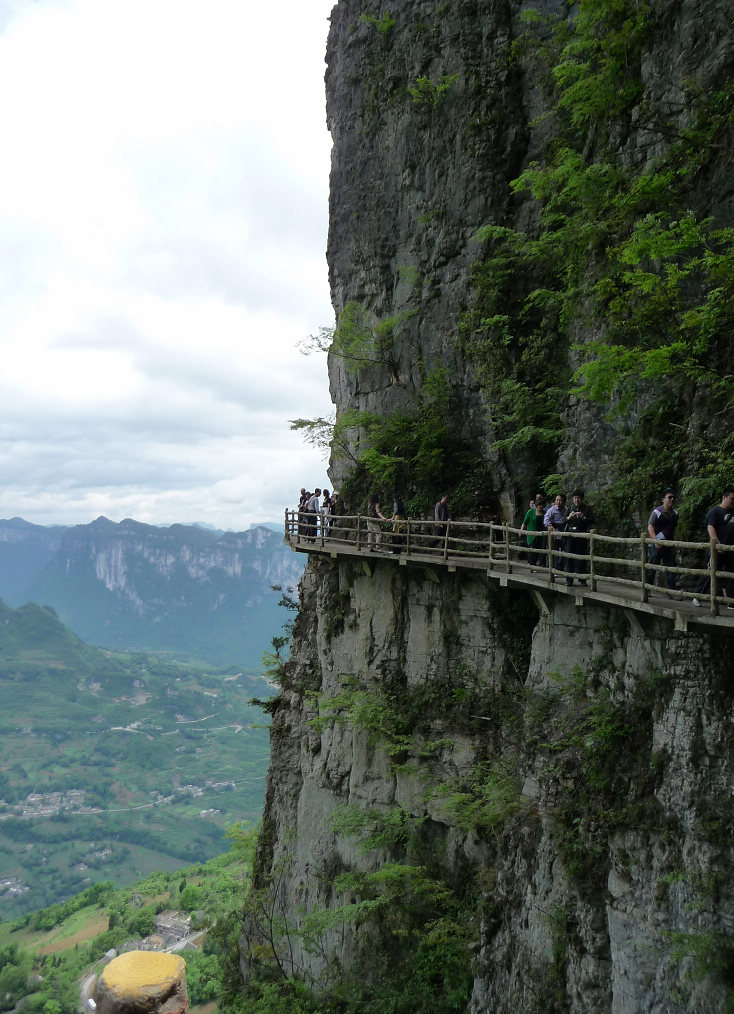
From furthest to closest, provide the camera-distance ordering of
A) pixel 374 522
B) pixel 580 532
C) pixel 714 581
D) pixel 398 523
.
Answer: pixel 374 522 < pixel 398 523 < pixel 580 532 < pixel 714 581

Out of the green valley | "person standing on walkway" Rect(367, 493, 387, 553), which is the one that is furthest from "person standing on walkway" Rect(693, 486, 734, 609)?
the green valley

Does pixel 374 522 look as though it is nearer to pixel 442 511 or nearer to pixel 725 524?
pixel 442 511

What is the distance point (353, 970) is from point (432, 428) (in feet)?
50.4

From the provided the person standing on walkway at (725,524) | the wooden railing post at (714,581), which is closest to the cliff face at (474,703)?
the person standing on walkway at (725,524)

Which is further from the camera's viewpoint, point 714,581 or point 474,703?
point 474,703

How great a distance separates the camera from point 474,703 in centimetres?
1667

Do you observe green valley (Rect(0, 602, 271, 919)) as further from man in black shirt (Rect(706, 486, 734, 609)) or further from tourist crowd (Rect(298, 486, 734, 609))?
man in black shirt (Rect(706, 486, 734, 609))

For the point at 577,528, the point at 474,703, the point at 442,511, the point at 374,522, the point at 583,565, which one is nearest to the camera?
the point at 577,528

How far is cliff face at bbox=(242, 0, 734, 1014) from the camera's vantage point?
9.64 metres

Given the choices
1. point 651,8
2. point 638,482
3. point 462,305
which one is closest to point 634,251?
point 638,482

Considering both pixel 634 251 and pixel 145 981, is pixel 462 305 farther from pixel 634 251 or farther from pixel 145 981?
pixel 145 981

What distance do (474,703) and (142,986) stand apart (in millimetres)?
14773

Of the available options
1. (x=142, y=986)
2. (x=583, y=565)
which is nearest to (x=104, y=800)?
(x=583, y=565)

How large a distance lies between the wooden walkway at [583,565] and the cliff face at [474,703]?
0.73 metres
